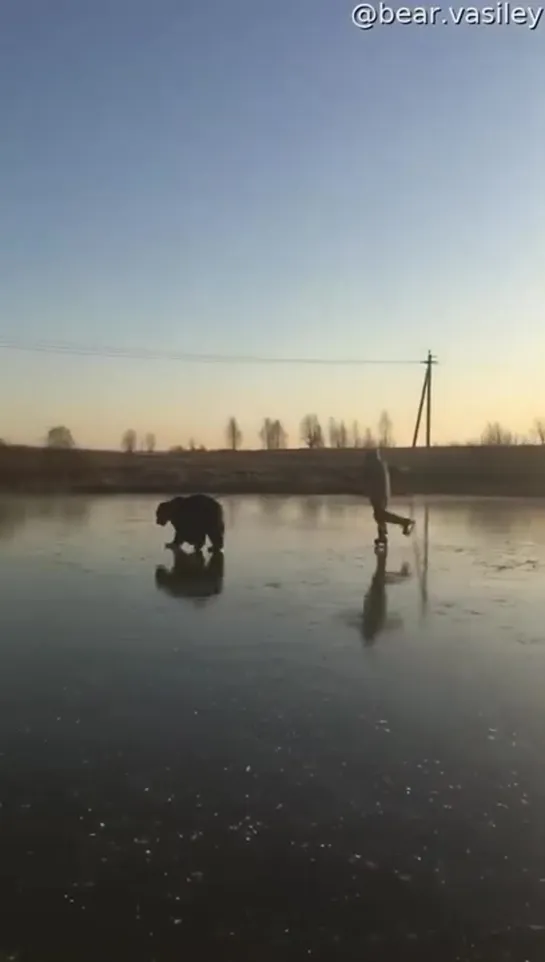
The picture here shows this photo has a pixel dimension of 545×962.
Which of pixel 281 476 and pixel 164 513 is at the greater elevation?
pixel 281 476

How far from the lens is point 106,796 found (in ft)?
17.2

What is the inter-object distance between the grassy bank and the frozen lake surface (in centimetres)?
3061

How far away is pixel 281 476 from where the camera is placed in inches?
2194

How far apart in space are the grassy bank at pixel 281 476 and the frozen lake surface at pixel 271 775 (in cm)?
3061

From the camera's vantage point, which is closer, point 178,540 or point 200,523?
point 200,523

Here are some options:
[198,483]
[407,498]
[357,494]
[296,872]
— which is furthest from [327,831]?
[198,483]

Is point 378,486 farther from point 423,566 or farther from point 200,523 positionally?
point 200,523

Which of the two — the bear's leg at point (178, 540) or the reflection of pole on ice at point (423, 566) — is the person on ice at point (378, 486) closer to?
the reflection of pole on ice at point (423, 566)

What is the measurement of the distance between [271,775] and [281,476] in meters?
50.2

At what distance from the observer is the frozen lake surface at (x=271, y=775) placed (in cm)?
394

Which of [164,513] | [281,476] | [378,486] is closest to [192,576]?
[378,486]

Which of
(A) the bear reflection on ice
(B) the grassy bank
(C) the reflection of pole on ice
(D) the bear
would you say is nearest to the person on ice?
(C) the reflection of pole on ice

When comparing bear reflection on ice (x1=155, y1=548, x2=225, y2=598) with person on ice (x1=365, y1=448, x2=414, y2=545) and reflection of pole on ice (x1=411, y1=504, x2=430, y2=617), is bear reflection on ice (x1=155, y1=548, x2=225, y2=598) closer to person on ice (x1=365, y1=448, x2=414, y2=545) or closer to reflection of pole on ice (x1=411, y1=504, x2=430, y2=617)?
reflection of pole on ice (x1=411, y1=504, x2=430, y2=617)

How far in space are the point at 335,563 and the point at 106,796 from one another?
10.5 m
